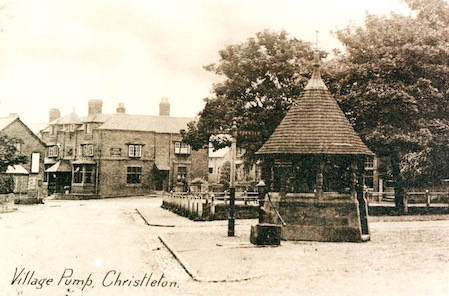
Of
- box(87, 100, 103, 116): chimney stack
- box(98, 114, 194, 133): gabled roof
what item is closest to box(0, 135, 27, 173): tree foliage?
box(98, 114, 194, 133): gabled roof

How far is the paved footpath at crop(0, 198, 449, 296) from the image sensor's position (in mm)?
8336

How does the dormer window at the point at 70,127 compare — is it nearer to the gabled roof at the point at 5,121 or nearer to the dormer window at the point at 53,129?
the dormer window at the point at 53,129

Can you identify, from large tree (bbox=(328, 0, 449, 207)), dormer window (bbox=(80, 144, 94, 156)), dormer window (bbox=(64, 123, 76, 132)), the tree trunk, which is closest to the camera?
large tree (bbox=(328, 0, 449, 207))

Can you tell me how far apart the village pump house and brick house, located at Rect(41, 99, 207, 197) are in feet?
108

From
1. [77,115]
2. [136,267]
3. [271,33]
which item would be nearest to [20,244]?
[136,267]

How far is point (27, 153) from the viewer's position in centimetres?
4853

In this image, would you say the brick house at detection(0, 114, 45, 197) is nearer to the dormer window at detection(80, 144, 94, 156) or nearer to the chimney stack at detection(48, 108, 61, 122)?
the dormer window at detection(80, 144, 94, 156)

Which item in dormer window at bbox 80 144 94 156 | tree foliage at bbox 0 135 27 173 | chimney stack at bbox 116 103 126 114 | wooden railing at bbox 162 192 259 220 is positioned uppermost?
chimney stack at bbox 116 103 126 114

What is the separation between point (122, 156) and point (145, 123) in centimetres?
460

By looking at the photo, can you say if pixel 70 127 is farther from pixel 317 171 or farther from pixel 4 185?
pixel 317 171

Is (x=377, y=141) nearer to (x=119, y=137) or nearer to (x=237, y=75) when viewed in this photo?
(x=237, y=75)

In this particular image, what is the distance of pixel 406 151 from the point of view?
24.4 meters

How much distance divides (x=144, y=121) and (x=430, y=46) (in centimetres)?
3609

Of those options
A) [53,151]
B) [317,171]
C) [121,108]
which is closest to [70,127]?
[53,151]
